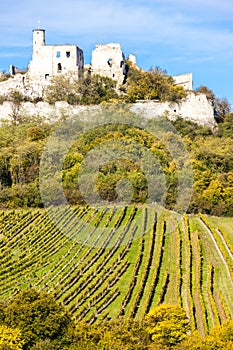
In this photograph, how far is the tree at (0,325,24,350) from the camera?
24.6 meters

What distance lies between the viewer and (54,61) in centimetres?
6128

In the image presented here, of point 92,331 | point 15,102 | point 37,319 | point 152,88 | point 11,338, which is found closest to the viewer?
point 11,338

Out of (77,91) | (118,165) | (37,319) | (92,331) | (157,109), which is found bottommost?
(92,331)

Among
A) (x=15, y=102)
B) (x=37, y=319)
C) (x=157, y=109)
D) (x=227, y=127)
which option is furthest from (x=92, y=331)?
(x=15, y=102)

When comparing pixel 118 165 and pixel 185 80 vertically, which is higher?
pixel 185 80

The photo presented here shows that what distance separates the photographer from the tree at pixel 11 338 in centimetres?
2465

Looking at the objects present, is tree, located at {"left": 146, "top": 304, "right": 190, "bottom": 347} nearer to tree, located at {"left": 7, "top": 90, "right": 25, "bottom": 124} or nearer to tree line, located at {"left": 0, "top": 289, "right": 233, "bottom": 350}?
tree line, located at {"left": 0, "top": 289, "right": 233, "bottom": 350}

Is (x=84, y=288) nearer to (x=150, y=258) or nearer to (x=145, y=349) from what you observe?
(x=150, y=258)

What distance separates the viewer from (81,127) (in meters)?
54.6

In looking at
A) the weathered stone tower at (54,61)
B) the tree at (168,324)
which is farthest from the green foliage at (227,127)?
the tree at (168,324)

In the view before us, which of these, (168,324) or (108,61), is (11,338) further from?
(108,61)

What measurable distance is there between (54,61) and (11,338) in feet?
126

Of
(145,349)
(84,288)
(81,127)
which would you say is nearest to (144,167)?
(81,127)

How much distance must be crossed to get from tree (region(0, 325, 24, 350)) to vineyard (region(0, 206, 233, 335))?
4.78 metres
